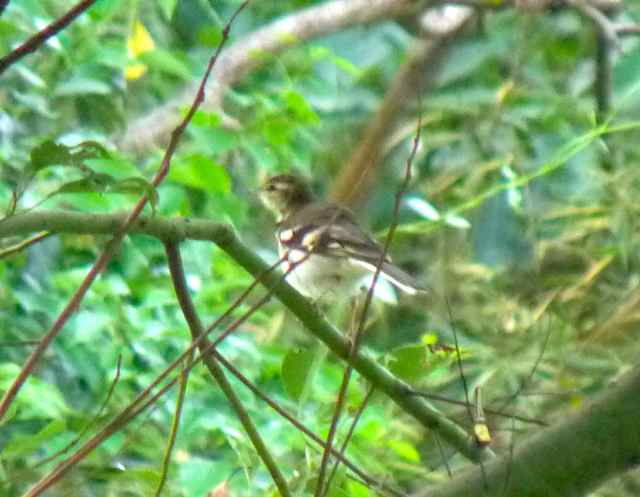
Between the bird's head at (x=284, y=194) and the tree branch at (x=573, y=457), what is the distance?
90.9 inches

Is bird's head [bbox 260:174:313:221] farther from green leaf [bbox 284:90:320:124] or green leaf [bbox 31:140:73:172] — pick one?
green leaf [bbox 31:140:73:172]

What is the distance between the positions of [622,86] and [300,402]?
4.72 feet

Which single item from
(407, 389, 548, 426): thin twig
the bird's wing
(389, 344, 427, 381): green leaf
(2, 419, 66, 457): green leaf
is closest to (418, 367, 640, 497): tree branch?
(407, 389, 548, 426): thin twig

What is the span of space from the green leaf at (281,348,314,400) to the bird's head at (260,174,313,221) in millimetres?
1968

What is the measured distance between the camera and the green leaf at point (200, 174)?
2496mm

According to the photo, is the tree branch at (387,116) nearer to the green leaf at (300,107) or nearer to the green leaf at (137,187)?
the green leaf at (137,187)

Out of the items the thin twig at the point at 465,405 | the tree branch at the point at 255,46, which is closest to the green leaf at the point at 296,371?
the thin twig at the point at 465,405

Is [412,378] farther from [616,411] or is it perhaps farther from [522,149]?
[522,149]

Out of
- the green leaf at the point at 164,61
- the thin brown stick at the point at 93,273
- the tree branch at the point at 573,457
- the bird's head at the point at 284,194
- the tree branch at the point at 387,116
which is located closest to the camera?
the tree branch at the point at 387,116

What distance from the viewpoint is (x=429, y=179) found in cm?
413

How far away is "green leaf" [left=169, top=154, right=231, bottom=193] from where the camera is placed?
2.50m

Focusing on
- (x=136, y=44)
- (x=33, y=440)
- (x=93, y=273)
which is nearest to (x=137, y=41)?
(x=136, y=44)

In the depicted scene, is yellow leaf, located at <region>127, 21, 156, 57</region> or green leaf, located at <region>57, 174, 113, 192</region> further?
yellow leaf, located at <region>127, 21, 156, 57</region>

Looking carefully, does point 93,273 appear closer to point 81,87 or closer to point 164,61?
point 164,61
